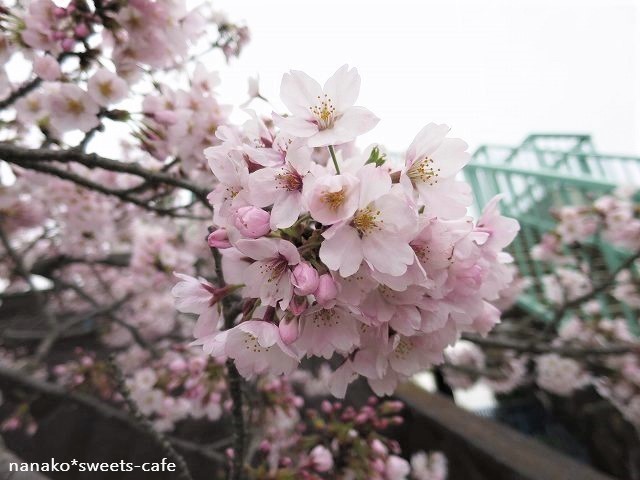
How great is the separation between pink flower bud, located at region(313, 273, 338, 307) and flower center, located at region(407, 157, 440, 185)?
0.24m

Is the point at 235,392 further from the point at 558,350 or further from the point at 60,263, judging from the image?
the point at 60,263

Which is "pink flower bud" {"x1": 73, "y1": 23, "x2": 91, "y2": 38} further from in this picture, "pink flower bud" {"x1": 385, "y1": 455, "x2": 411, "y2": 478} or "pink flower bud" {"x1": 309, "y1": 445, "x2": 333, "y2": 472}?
"pink flower bud" {"x1": 385, "y1": 455, "x2": 411, "y2": 478}

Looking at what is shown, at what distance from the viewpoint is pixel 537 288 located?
12.3 ft

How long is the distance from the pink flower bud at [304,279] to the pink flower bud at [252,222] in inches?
3.1

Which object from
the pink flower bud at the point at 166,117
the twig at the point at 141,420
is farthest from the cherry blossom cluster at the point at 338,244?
the pink flower bud at the point at 166,117

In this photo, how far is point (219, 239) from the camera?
0.59 m

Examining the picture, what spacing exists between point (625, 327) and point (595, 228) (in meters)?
0.89

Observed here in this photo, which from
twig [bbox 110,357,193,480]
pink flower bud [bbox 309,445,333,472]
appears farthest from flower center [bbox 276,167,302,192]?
pink flower bud [bbox 309,445,333,472]

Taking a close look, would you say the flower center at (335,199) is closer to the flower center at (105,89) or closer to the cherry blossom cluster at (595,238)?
the flower center at (105,89)

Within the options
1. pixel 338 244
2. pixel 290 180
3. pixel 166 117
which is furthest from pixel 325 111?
pixel 166 117

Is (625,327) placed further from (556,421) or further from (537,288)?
(556,421)

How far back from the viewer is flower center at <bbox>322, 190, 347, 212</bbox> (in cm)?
54

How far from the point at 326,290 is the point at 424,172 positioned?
0.94 ft

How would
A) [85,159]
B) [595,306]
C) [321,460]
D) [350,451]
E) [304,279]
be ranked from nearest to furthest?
[304,279]
[85,159]
[321,460]
[350,451]
[595,306]
